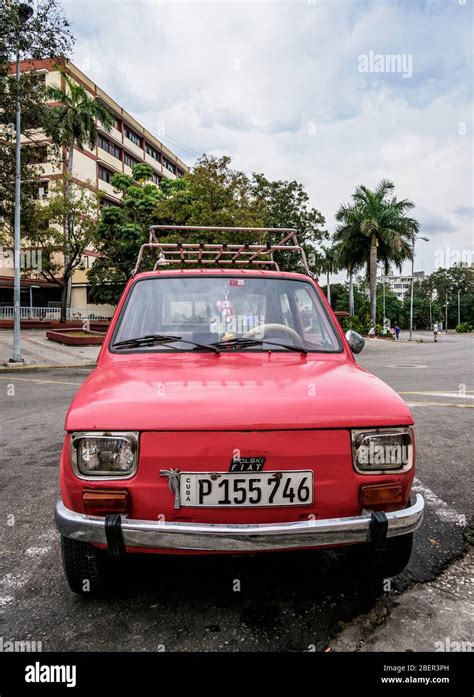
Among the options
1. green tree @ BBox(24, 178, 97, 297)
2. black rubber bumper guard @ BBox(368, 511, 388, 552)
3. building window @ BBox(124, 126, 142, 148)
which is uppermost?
building window @ BBox(124, 126, 142, 148)

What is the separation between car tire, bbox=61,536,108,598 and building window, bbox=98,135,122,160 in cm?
4539

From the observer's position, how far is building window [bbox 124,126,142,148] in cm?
4710

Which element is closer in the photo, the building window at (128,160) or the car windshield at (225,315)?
the car windshield at (225,315)

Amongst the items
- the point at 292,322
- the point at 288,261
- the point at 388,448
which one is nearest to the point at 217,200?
the point at 288,261

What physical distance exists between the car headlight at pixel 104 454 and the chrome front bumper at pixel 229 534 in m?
0.18

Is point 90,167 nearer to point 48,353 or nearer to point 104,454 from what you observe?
point 48,353

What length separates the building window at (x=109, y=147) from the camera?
42.2 metres

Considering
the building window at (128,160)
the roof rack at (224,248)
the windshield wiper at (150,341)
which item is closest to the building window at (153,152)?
the building window at (128,160)

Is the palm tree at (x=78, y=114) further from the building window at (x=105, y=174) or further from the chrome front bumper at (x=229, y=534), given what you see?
the chrome front bumper at (x=229, y=534)

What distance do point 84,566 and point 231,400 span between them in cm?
107

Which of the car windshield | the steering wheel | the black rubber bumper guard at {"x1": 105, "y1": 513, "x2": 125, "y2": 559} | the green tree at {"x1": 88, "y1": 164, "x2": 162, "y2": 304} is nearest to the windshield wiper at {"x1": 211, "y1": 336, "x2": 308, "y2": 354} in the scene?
the car windshield

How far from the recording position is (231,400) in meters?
1.97

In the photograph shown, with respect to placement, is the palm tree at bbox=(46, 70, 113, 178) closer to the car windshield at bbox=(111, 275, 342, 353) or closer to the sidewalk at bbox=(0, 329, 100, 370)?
the sidewalk at bbox=(0, 329, 100, 370)

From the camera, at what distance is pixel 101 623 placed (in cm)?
210
